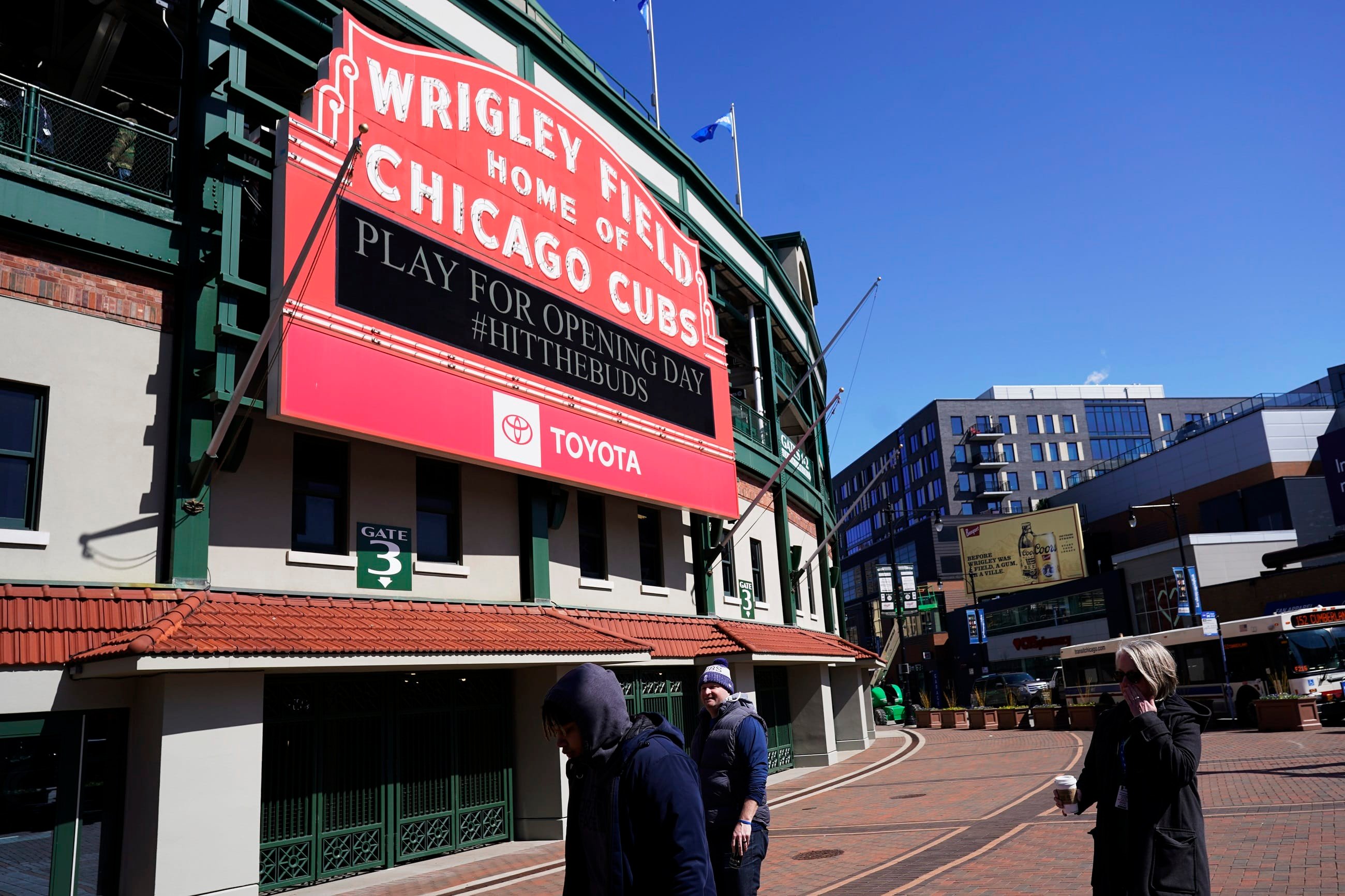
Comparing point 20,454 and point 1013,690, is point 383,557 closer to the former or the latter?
point 20,454

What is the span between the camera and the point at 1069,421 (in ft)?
307

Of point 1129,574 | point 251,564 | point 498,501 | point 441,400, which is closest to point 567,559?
point 498,501

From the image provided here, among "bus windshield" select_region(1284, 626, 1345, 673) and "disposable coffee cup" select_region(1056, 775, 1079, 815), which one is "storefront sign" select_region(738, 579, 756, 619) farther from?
"disposable coffee cup" select_region(1056, 775, 1079, 815)

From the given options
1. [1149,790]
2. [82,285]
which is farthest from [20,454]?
[1149,790]

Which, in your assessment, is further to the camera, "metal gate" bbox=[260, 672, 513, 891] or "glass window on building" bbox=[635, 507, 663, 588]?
"glass window on building" bbox=[635, 507, 663, 588]

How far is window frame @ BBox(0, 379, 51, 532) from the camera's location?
10094 mm

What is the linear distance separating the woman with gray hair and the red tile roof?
852 centimetres

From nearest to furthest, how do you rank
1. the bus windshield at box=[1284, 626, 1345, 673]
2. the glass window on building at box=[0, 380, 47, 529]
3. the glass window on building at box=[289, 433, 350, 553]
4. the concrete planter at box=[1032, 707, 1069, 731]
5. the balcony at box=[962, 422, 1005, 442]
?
the glass window on building at box=[0, 380, 47, 529] < the glass window on building at box=[289, 433, 350, 553] < the bus windshield at box=[1284, 626, 1345, 673] < the concrete planter at box=[1032, 707, 1069, 731] < the balcony at box=[962, 422, 1005, 442]

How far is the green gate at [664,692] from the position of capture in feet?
57.4

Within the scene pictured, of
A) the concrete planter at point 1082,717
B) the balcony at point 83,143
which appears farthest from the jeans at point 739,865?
the concrete planter at point 1082,717

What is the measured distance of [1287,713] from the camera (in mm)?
23578

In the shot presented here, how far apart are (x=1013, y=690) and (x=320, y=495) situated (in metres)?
45.7

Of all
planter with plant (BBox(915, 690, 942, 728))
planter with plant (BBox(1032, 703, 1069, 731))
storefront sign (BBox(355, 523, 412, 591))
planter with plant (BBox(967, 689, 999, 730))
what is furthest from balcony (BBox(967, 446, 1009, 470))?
storefront sign (BBox(355, 523, 412, 591))

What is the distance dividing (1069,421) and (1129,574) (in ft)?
130
